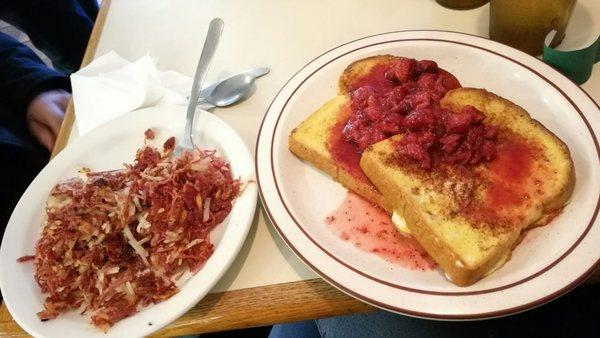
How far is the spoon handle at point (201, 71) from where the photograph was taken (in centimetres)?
129

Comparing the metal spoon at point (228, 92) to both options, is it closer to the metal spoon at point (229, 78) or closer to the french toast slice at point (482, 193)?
the metal spoon at point (229, 78)

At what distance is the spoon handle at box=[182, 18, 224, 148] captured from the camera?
1.29m

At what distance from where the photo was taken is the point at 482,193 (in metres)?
0.98

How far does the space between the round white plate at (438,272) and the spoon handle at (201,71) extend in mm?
235

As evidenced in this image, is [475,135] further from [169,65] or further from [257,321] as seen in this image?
[169,65]

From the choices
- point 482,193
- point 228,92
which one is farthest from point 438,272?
point 228,92

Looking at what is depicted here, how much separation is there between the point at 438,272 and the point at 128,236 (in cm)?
71

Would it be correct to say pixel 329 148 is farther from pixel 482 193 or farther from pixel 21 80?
pixel 21 80

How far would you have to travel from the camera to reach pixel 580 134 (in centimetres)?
105

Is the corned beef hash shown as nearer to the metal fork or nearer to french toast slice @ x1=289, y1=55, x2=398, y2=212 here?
the metal fork

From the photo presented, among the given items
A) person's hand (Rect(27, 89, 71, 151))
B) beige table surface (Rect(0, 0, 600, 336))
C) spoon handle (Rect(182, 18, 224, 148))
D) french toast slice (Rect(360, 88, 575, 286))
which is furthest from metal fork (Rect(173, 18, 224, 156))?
person's hand (Rect(27, 89, 71, 151))

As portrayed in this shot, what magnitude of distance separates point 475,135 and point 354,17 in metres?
0.80

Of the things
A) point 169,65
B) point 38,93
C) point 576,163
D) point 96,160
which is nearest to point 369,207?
point 576,163

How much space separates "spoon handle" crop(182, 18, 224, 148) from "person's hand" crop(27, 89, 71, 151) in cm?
90
